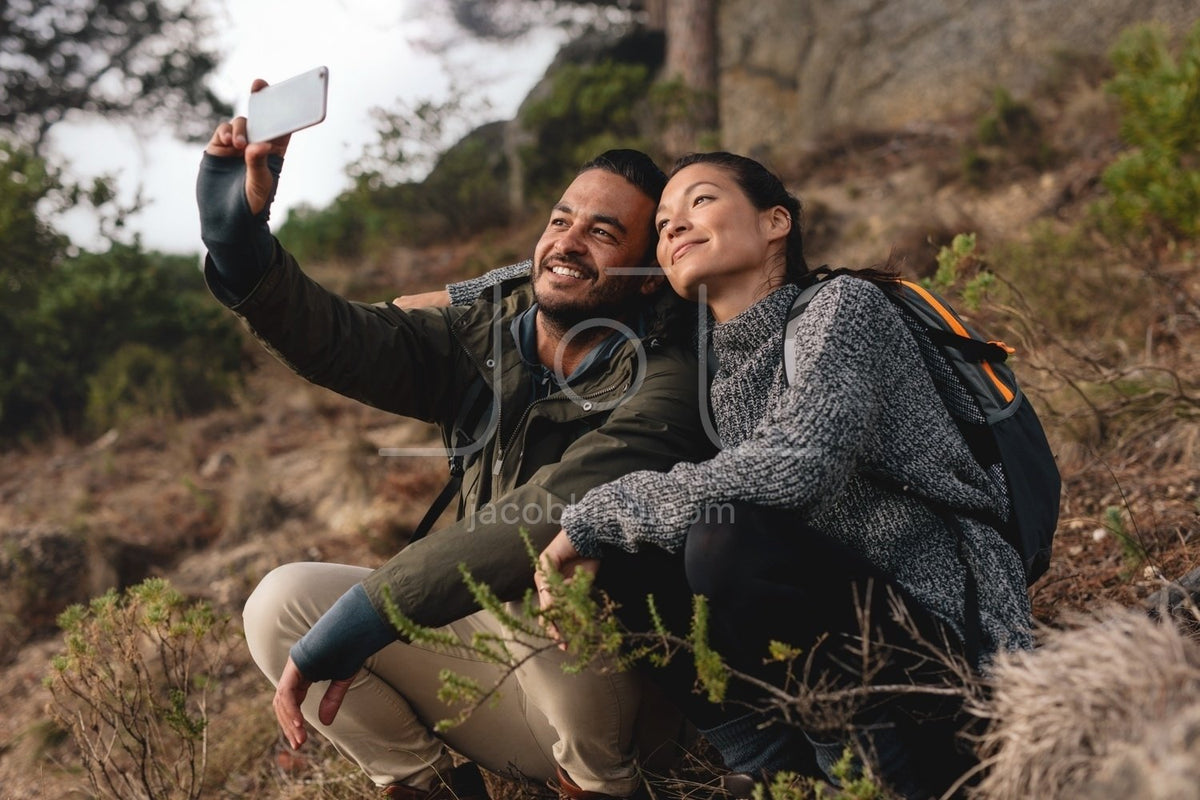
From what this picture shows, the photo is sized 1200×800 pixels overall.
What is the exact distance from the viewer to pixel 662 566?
2.02 m

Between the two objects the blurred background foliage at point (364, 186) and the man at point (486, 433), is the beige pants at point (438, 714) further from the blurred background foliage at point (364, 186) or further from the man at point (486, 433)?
the blurred background foliage at point (364, 186)

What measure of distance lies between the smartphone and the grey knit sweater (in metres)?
0.96

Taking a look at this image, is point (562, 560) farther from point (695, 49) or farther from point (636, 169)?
point (695, 49)

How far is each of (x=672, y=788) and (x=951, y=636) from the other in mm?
897

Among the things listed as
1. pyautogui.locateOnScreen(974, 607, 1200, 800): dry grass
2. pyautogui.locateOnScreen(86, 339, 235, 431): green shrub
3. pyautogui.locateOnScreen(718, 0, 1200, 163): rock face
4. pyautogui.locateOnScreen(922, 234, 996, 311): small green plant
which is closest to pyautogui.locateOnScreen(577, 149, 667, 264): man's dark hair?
pyautogui.locateOnScreen(922, 234, 996, 311): small green plant

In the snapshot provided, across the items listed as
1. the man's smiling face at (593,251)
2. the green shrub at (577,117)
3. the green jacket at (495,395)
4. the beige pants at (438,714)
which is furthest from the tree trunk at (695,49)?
the beige pants at (438,714)

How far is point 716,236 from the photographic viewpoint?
92.6 inches

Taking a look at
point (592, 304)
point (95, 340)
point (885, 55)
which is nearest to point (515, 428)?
point (592, 304)

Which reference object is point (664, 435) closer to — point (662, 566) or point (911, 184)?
point (662, 566)

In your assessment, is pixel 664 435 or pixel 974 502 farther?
pixel 664 435

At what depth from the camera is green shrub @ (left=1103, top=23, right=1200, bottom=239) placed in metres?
4.47

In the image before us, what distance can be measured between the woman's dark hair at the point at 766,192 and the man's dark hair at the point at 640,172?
373 millimetres

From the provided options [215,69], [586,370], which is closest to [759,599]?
[586,370]

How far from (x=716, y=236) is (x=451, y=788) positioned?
1.54 m
